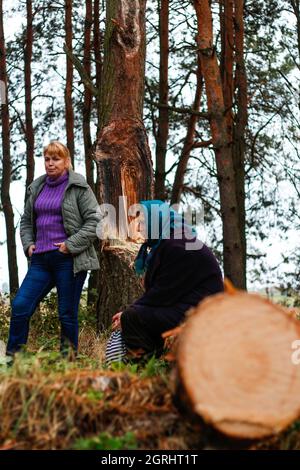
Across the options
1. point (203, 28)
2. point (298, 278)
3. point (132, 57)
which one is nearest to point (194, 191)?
point (298, 278)

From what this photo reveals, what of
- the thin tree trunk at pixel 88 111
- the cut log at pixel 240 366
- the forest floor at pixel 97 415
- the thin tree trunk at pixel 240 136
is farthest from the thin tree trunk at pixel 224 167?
the cut log at pixel 240 366

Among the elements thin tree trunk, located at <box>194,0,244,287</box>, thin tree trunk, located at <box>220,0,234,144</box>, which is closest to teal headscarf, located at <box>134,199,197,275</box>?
thin tree trunk, located at <box>194,0,244,287</box>

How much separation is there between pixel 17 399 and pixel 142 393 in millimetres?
664

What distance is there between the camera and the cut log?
378 cm

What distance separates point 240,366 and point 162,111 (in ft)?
40.2

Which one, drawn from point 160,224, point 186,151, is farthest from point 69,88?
point 160,224

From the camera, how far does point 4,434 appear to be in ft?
13.0

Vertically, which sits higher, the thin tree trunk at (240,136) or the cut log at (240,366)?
the thin tree trunk at (240,136)

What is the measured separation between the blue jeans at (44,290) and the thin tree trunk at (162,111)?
8.30m

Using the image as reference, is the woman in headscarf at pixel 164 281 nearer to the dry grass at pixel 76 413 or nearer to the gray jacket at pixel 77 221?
Result: the gray jacket at pixel 77 221

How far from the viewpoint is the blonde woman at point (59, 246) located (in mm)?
6738

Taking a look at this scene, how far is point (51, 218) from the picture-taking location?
682 cm

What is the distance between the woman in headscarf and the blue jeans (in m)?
1.01

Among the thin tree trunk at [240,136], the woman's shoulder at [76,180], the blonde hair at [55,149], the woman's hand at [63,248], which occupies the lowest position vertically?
the woman's hand at [63,248]
